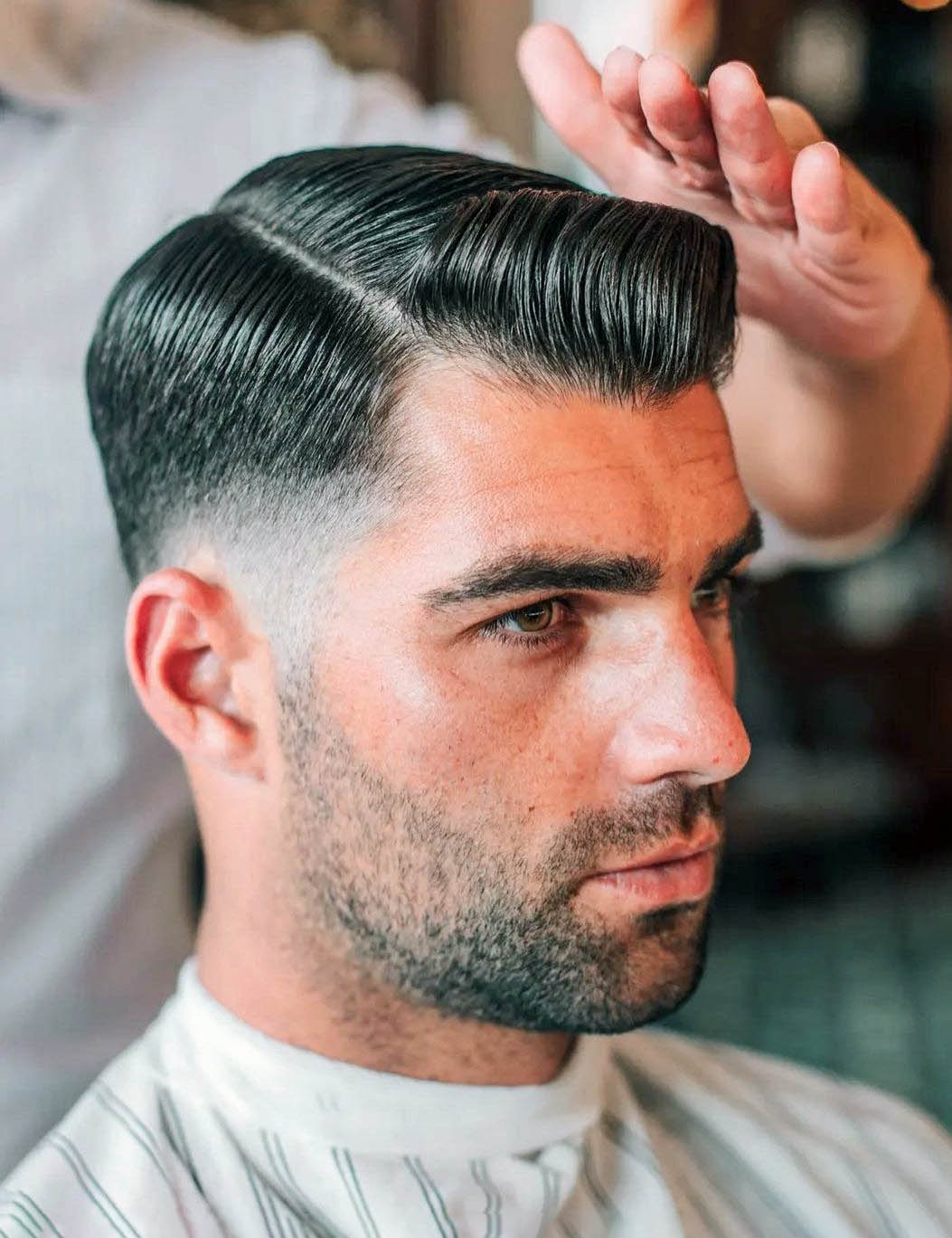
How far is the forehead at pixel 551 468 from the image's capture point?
114 cm

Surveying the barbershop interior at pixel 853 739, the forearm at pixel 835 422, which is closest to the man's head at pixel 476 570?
the forearm at pixel 835 422

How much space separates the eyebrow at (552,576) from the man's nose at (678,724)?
2.3 inches

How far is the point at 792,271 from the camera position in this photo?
4.27ft

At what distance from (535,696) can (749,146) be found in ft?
1.54

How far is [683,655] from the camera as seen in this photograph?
1.17 m

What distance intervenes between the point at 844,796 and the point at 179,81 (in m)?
3.32

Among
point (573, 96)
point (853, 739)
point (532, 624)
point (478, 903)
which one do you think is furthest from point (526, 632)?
point (853, 739)

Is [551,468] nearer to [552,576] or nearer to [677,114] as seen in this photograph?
[552,576]

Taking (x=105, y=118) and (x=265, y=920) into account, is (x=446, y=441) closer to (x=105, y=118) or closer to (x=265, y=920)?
(x=265, y=920)

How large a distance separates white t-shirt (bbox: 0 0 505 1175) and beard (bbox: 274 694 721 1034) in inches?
17.4

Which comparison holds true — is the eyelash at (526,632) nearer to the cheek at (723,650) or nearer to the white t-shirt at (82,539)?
the cheek at (723,650)

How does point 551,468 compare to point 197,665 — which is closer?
point 551,468

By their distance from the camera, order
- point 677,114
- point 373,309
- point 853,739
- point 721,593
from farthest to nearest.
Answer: point 853,739 < point 721,593 < point 373,309 < point 677,114

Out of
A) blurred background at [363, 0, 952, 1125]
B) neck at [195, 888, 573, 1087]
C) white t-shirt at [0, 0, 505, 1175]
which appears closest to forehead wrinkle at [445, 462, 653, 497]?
neck at [195, 888, 573, 1087]
